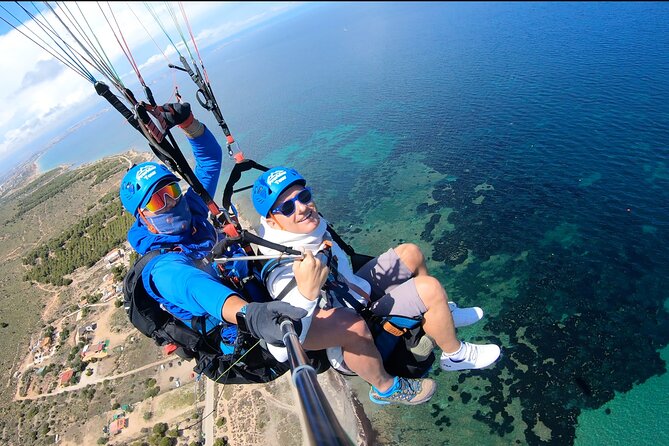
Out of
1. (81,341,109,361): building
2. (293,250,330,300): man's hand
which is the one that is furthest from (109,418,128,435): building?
(293,250,330,300): man's hand

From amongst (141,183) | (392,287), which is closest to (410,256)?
(392,287)

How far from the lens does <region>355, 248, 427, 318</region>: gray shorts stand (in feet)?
12.9

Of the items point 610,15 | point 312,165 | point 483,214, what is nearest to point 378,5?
point 610,15

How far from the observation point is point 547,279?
16.1 meters

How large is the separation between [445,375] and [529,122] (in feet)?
75.4

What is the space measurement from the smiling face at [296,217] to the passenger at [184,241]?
0.79 m

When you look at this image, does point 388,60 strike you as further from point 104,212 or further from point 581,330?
point 581,330

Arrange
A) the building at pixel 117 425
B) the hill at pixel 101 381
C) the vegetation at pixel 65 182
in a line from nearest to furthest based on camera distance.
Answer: the hill at pixel 101 381 < the building at pixel 117 425 < the vegetation at pixel 65 182

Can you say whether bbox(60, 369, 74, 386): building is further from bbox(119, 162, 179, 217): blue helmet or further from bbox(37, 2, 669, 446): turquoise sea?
bbox(119, 162, 179, 217): blue helmet

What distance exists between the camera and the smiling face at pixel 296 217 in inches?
137

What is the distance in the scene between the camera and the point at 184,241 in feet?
11.6

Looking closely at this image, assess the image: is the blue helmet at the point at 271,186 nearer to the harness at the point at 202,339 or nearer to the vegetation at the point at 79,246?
the harness at the point at 202,339

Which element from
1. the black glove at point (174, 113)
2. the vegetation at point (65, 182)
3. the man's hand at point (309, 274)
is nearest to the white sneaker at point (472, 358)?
the man's hand at point (309, 274)

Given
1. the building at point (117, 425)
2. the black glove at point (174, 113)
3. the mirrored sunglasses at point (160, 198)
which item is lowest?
the building at point (117, 425)
